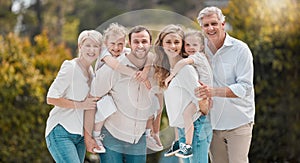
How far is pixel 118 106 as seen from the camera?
377 cm

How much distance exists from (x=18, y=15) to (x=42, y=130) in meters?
9.74

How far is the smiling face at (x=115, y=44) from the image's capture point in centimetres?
372

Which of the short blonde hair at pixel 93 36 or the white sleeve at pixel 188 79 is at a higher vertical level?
the short blonde hair at pixel 93 36

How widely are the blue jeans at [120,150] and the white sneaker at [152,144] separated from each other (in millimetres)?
27

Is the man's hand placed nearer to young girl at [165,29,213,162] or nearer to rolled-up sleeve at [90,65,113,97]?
rolled-up sleeve at [90,65,113,97]

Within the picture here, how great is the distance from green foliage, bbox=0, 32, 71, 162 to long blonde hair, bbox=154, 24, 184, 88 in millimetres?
3093

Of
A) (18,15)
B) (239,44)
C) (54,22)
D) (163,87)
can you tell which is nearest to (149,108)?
(163,87)

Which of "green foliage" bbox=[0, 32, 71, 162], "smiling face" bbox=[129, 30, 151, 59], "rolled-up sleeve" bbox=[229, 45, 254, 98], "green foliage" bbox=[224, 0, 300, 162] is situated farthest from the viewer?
"green foliage" bbox=[224, 0, 300, 162]

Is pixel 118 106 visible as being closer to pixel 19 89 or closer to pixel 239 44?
pixel 239 44

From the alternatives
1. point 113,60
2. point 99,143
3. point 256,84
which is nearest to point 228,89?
point 113,60

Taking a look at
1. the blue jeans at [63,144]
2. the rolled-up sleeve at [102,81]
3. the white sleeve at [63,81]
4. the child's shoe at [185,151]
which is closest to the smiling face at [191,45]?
the rolled-up sleeve at [102,81]

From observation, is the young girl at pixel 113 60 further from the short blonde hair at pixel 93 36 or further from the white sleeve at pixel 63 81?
the white sleeve at pixel 63 81

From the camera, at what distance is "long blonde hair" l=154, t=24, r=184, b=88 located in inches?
147

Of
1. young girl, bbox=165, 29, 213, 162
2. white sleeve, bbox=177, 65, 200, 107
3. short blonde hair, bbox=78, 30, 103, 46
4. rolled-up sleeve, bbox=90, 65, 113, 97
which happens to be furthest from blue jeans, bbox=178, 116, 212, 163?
short blonde hair, bbox=78, 30, 103, 46
